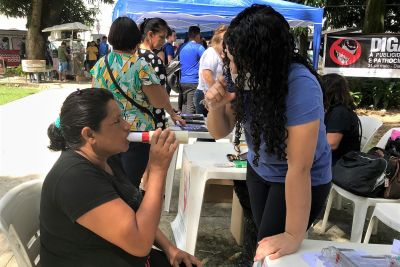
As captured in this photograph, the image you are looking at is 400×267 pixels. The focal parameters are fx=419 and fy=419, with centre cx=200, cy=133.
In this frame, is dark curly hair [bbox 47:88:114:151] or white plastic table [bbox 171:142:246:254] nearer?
dark curly hair [bbox 47:88:114:151]

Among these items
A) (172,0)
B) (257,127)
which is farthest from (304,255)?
(172,0)

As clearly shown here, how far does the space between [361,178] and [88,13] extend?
1122 inches

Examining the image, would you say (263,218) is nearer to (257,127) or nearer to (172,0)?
(257,127)

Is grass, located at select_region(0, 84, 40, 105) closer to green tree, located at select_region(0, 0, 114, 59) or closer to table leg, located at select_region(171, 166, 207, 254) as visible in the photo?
green tree, located at select_region(0, 0, 114, 59)

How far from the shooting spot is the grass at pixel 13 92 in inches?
409

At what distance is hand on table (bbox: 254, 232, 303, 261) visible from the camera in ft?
4.69

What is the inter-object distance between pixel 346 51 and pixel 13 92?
894 centimetres

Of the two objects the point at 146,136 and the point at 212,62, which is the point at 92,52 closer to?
the point at 212,62

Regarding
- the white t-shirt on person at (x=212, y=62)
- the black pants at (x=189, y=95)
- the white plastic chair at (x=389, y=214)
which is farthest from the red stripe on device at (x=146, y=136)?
the black pants at (x=189, y=95)

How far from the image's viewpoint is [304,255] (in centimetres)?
145

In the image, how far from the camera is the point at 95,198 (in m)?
1.28

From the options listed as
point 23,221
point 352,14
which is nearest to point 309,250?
point 23,221

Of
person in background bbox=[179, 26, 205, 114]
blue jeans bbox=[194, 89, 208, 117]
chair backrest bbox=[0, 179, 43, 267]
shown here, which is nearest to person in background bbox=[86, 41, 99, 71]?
person in background bbox=[179, 26, 205, 114]

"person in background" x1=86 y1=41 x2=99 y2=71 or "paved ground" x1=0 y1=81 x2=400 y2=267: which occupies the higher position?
"person in background" x1=86 y1=41 x2=99 y2=71
